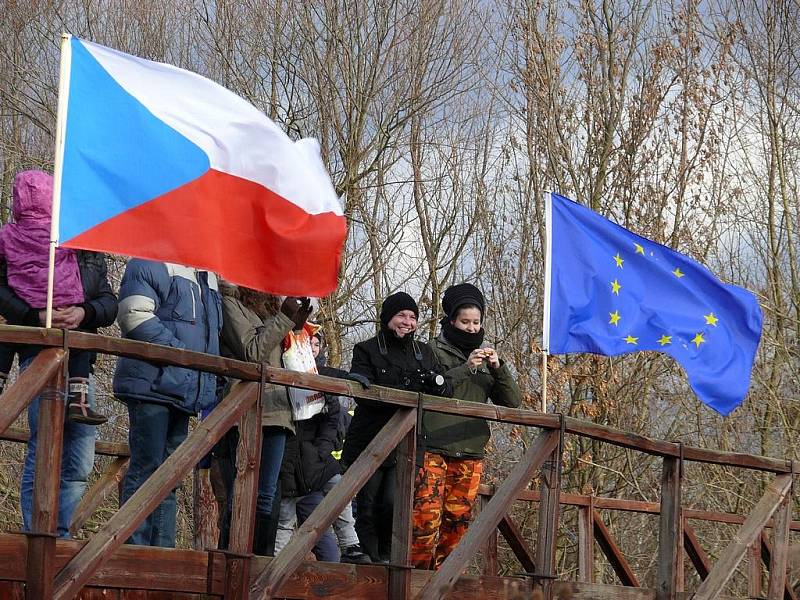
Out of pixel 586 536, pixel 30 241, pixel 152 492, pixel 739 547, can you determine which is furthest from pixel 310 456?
pixel 586 536

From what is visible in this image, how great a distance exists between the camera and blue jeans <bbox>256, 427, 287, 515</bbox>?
6.97 meters

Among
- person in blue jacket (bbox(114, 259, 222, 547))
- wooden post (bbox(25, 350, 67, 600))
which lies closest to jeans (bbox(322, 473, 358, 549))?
person in blue jacket (bbox(114, 259, 222, 547))

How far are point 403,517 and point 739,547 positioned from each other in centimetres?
309

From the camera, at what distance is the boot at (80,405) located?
5973 millimetres

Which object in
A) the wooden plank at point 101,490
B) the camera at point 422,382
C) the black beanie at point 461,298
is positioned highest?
the black beanie at point 461,298

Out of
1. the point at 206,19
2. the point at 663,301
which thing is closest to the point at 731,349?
the point at 663,301

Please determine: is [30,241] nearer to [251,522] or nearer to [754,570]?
[251,522]

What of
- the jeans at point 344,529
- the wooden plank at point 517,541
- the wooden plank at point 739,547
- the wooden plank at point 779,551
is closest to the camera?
the jeans at point 344,529

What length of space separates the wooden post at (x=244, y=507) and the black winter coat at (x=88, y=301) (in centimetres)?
86

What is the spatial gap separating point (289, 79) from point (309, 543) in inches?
559

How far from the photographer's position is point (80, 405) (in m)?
6.04

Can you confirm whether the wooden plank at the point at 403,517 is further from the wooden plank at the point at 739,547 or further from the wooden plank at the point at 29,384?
the wooden plank at the point at 739,547

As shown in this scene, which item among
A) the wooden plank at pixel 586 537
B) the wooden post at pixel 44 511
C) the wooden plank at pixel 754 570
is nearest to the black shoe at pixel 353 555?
the wooden post at pixel 44 511

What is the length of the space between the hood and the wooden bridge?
98 centimetres
